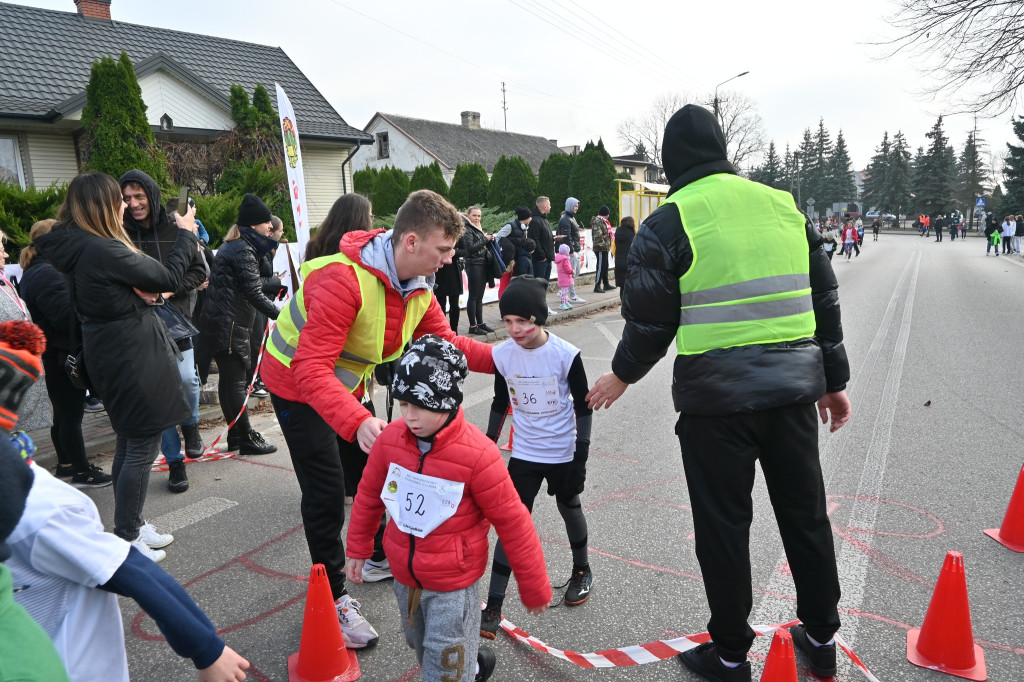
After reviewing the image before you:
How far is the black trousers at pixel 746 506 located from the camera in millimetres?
2355

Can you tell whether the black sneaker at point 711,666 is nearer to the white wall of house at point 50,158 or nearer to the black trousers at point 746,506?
the black trousers at point 746,506

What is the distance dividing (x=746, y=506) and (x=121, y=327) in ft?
10.7

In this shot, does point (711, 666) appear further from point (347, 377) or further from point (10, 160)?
point (10, 160)

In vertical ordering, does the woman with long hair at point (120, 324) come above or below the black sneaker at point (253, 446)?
above

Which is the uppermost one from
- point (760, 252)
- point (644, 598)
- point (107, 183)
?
point (107, 183)

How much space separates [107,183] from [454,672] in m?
3.09

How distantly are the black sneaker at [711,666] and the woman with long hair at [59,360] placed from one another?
434cm

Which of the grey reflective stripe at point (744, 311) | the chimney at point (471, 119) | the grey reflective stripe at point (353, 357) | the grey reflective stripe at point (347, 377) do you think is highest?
the chimney at point (471, 119)

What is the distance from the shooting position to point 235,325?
537 centimetres

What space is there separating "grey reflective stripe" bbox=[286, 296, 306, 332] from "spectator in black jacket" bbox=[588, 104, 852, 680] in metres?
1.37

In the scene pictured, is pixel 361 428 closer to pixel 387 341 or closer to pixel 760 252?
pixel 387 341

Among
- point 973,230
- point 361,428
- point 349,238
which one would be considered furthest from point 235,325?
point 973,230

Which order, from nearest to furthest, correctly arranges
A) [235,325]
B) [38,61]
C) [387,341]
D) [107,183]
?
[387,341] < [107,183] < [235,325] < [38,61]

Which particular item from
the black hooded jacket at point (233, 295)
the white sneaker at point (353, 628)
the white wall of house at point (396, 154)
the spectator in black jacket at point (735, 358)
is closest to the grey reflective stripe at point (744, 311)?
the spectator in black jacket at point (735, 358)
